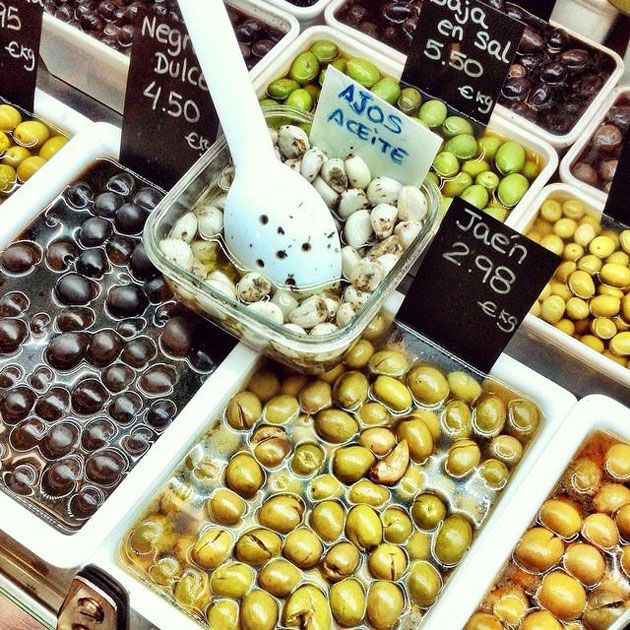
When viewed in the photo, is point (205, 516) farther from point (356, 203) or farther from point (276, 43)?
point (276, 43)

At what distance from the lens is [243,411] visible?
1.21 metres

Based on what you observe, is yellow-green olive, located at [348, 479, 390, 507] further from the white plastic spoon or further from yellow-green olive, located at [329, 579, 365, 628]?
the white plastic spoon

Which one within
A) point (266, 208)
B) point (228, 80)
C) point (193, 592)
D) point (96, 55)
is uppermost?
point (228, 80)

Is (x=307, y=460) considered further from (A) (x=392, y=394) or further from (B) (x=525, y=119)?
(B) (x=525, y=119)

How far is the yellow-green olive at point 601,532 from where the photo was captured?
1147 mm

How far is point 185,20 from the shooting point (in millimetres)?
1141

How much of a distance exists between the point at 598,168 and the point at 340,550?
0.92m

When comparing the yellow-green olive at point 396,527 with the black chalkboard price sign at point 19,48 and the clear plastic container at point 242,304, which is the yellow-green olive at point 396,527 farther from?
the black chalkboard price sign at point 19,48

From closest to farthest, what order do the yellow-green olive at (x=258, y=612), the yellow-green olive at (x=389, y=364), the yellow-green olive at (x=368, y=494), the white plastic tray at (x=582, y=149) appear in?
1. the yellow-green olive at (x=258, y=612)
2. the yellow-green olive at (x=368, y=494)
3. the yellow-green olive at (x=389, y=364)
4. the white plastic tray at (x=582, y=149)

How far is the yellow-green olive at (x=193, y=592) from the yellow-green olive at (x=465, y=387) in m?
0.46

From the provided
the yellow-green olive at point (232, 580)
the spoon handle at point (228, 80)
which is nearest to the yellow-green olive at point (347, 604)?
the yellow-green olive at point (232, 580)

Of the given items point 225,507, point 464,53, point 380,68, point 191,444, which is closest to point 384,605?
point 225,507

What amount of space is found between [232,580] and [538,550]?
0.42 meters

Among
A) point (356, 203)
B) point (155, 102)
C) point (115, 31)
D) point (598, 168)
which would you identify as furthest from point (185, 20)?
point (598, 168)
